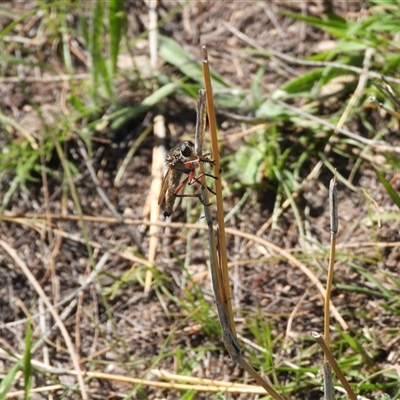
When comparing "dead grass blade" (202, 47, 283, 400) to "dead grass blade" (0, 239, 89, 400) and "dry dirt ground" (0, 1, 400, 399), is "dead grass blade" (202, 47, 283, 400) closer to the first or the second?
"dry dirt ground" (0, 1, 400, 399)

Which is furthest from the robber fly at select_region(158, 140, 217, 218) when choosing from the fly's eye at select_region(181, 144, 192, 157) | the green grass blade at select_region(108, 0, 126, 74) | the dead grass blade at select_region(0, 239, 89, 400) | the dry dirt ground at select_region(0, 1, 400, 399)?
the green grass blade at select_region(108, 0, 126, 74)

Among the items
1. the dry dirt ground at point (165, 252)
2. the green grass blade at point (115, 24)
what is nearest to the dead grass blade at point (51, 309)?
the dry dirt ground at point (165, 252)

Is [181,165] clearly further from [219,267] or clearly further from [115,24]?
[115,24]

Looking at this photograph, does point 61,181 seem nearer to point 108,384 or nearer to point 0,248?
point 0,248

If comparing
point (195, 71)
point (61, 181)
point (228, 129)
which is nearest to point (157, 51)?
point (195, 71)

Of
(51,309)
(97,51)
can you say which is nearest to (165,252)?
(51,309)

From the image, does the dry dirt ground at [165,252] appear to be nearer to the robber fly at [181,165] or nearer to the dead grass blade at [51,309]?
the dead grass blade at [51,309]

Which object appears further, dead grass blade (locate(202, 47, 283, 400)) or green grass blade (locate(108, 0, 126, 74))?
green grass blade (locate(108, 0, 126, 74))
